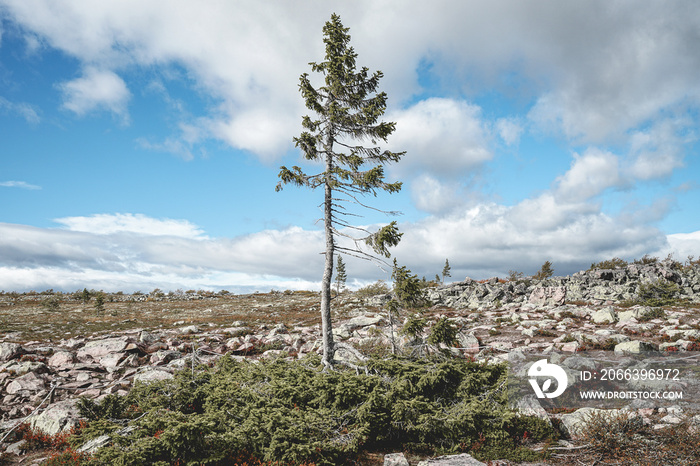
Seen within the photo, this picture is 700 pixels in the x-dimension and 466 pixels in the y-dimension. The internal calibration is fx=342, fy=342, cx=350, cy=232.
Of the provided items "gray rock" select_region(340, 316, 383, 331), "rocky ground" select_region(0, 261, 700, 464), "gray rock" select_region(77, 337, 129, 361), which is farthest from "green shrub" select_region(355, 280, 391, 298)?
"gray rock" select_region(77, 337, 129, 361)

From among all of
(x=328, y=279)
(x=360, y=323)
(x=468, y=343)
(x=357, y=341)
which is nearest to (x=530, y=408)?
(x=328, y=279)

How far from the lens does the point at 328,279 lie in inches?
486

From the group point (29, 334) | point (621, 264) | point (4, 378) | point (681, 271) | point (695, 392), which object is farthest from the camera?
point (621, 264)

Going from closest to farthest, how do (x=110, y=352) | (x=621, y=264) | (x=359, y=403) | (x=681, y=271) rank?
(x=359, y=403) < (x=110, y=352) < (x=681, y=271) < (x=621, y=264)

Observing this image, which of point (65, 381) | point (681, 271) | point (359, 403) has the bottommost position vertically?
point (65, 381)

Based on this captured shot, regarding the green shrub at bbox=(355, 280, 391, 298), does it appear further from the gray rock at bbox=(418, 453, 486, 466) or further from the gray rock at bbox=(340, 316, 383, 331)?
the gray rock at bbox=(418, 453, 486, 466)

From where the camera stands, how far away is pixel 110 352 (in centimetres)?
1641

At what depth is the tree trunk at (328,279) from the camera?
38.7 ft

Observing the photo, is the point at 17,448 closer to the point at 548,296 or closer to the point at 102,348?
the point at 102,348

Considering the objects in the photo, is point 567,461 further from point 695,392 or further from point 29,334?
point 29,334

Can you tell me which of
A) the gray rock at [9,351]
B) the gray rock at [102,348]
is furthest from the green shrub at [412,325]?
the gray rock at [9,351]

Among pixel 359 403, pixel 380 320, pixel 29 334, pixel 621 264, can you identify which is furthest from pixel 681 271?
pixel 29 334

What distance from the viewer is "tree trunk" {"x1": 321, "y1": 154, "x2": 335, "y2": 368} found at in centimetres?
1180

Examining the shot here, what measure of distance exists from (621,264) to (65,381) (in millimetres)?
55863
